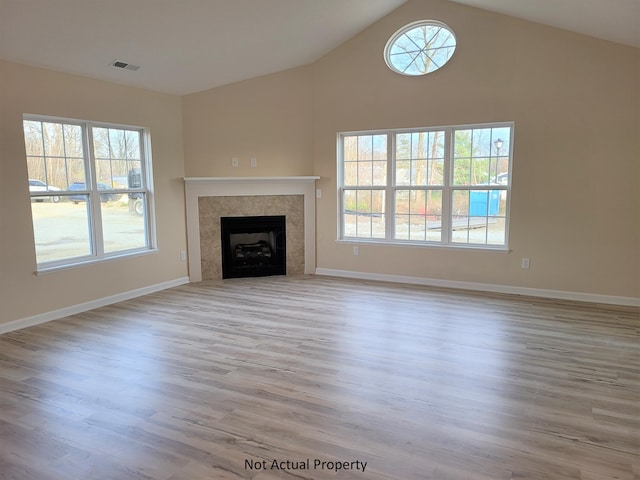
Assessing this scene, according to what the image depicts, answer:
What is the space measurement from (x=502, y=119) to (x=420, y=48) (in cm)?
132

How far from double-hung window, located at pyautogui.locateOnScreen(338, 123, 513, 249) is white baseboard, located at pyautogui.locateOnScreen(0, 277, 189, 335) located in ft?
8.03

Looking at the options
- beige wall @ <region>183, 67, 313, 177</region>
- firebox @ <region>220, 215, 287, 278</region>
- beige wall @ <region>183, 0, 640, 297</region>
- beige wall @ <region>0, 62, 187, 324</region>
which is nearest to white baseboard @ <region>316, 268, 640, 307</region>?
beige wall @ <region>183, 0, 640, 297</region>

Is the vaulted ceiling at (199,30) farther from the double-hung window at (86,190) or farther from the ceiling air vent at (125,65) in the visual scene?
the double-hung window at (86,190)

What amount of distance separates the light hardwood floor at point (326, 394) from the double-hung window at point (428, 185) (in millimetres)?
1231

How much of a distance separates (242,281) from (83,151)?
96.3 inches

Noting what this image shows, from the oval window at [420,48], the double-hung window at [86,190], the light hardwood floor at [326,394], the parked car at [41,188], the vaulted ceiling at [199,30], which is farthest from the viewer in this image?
the oval window at [420,48]

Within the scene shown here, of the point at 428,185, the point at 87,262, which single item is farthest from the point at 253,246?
the point at 428,185

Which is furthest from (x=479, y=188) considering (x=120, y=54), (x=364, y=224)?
(x=120, y=54)

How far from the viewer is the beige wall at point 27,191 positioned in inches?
152

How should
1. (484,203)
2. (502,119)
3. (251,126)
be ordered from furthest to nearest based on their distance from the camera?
1. (251,126)
2. (484,203)
3. (502,119)

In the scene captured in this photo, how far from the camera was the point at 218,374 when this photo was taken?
120 inches

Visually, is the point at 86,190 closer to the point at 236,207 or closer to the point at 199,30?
the point at 236,207

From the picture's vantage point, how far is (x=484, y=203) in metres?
5.19

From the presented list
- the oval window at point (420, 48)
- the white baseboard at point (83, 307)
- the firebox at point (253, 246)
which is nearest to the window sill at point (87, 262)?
the white baseboard at point (83, 307)
